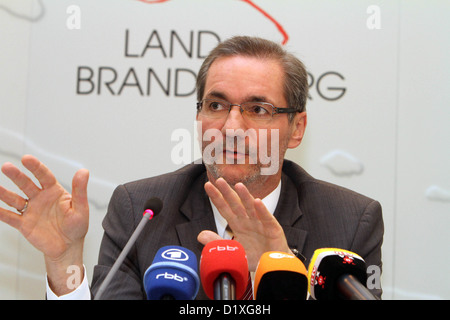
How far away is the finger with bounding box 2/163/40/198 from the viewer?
1321 mm

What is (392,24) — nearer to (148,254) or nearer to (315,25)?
(315,25)

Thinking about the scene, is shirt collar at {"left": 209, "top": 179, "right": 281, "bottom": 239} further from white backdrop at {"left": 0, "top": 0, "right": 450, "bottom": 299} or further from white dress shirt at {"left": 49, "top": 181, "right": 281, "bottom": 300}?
white backdrop at {"left": 0, "top": 0, "right": 450, "bottom": 299}

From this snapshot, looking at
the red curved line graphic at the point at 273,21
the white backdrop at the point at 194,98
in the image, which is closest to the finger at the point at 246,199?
the white backdrop at the point at 194,98

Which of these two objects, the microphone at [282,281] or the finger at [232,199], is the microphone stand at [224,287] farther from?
the finger at [232,199]

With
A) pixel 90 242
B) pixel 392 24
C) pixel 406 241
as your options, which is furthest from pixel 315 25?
pixel 90 242

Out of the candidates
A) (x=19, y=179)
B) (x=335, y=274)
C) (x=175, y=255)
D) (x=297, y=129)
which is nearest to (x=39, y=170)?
(x=19, y=179)

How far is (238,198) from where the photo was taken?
152 cm

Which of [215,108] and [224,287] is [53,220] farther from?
[215,108]

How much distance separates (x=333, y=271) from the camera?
108cm

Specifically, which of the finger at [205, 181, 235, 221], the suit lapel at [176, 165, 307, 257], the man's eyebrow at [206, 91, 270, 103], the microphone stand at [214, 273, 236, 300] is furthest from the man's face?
the microphone stand at [214, 273, 236, 300]

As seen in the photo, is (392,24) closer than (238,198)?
No

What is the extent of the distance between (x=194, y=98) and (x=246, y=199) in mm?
1435

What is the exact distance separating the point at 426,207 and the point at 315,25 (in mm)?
1219

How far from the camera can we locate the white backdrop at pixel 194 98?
271 centimetres
